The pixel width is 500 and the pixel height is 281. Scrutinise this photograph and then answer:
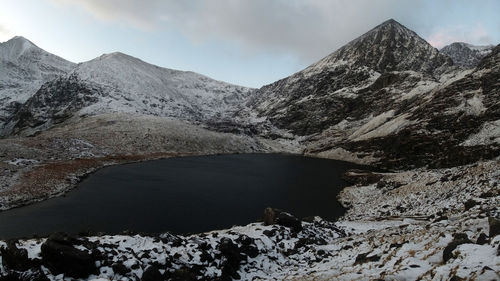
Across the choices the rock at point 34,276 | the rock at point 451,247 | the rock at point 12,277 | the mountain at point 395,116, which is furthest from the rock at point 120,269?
the mountain at point 395,116

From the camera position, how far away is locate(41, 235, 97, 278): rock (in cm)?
A: 1448

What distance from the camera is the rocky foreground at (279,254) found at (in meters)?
11.9

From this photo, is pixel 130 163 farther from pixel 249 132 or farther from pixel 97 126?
pixel 249 132

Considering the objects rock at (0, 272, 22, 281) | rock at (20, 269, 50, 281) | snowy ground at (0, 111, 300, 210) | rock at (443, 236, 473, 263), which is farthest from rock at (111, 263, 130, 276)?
snowy ground at (0, 111, 300, 210)

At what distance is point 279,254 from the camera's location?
786 inches

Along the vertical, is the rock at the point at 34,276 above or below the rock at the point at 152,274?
below

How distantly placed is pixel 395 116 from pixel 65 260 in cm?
10750

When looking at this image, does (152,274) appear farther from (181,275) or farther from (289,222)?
(289,222)

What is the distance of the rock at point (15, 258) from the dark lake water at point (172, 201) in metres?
16.9

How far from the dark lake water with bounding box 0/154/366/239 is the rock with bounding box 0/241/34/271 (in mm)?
16873

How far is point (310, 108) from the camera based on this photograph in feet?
533

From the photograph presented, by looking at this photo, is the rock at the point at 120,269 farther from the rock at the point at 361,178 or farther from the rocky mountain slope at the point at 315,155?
the rock at the point at 361,178

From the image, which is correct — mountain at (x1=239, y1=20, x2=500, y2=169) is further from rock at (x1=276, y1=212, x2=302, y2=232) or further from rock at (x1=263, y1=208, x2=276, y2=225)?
Result: rock at (x1=263, y1=208, x2=276, y2=225)

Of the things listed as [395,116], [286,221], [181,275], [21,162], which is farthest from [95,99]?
[181,275]
